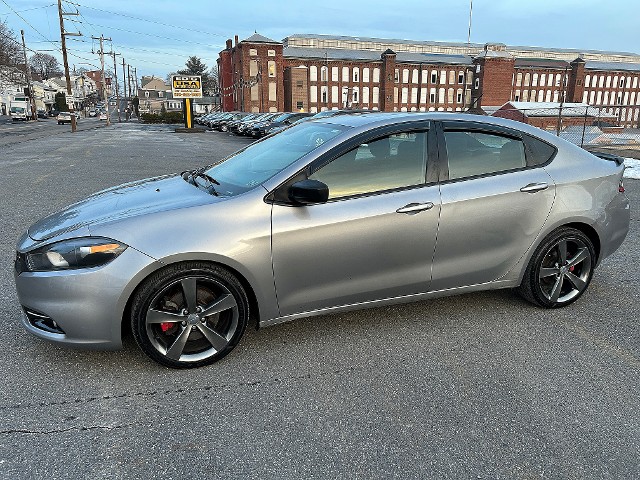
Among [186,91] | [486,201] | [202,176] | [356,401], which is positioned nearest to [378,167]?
[486,201]

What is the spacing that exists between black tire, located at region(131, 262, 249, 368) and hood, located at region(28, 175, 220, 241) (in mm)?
447

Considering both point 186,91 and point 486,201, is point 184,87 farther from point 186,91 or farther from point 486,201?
point 486,201

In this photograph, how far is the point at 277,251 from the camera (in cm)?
303

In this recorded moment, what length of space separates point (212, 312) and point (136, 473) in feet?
3.34

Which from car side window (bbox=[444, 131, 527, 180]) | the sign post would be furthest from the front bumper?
the sign post

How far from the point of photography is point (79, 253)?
110 inches

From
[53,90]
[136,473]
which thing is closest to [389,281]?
[136,473]

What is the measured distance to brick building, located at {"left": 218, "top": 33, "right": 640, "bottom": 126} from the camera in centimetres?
7131

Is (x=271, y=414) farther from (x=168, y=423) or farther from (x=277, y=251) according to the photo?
(x=277, y=251)

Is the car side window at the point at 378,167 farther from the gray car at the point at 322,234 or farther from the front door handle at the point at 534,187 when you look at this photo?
the front door handle at the point at 534,187

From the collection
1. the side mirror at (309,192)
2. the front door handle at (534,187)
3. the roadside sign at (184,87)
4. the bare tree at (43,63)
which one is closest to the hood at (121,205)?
the side mirror at (309,192)

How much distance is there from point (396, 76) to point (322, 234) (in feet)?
258

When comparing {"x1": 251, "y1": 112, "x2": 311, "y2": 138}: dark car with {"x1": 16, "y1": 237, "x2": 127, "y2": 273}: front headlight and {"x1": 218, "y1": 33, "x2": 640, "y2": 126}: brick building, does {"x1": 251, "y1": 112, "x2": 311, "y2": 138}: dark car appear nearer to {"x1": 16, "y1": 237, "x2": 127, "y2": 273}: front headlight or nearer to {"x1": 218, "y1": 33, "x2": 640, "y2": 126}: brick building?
Answer: {"x1": 16, "y1": 237, "x2": 127, "y2": 273}: front headlight

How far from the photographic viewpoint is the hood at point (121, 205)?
3.01 meters
